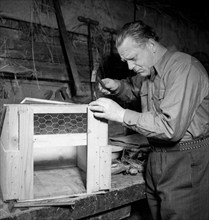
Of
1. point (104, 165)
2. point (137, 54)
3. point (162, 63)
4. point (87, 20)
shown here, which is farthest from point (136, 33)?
point (87, 20)

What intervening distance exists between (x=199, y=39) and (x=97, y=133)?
2763 mm

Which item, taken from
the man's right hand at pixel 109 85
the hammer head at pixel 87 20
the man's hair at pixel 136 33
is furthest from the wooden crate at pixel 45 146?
the hammer head at pixel 87 20

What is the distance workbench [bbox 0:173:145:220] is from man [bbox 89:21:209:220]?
125mm

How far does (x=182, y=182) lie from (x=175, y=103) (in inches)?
20.1

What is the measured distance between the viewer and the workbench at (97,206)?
1271 millimetres

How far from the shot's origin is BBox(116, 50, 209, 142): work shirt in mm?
1375

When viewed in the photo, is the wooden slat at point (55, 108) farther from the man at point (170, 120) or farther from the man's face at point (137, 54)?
the man's face at point (137, 54)

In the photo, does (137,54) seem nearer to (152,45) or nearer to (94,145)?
(152,45)


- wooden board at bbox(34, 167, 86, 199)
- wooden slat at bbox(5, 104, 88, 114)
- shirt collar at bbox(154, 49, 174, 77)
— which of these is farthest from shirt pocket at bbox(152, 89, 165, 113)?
wooden board at bbox(34, 167, 86, 199)

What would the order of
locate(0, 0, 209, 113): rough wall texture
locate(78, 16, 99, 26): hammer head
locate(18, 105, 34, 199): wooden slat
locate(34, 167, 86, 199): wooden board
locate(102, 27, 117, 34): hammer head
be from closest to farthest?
locate(18, 105, 34, 199): wooden slat, locate(34, 167, 86, 199): wooden board, locate(0, 0, 209, 113): rough wall texture, locate(78, 16, 99, 26): hammer head, locate(102, 27, 117, 34): hammer head

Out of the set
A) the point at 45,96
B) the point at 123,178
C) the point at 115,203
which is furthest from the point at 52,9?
the point at 115,203

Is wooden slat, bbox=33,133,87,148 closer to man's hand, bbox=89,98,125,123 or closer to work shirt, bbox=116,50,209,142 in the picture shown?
man's hand, bbox=89,98,125,123

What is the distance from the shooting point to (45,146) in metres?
1.32

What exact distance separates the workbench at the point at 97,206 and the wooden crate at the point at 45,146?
7cm
